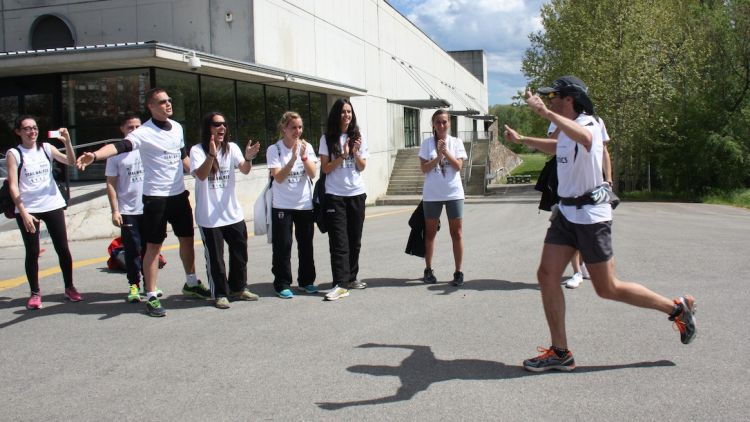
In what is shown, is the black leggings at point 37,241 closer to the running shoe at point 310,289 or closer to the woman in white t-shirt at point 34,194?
the woman in white t-shirt at point 34,194

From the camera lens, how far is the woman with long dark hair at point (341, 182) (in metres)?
6.70

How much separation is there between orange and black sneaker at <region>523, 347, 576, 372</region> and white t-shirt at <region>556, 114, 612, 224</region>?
0.89 metres

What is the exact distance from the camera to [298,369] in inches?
177

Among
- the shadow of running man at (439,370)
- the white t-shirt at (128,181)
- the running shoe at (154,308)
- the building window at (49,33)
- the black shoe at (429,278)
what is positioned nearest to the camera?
the shadow of running man at (439,370)

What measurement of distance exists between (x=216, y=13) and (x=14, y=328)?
12476 mm

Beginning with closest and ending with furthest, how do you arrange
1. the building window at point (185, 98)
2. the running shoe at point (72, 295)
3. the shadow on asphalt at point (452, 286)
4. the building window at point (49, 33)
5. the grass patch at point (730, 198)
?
1. the running shoe at point (72, 295)
2. the shadow on asphalt at point (452, 286)
3. the building window at point (185, 98)
4. the building window at point (49, 33)
5. the grass patch at point (730, 198)

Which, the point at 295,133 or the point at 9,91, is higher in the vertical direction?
the point at 9,91

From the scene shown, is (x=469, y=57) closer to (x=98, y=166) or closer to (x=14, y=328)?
(x=98, y=166)

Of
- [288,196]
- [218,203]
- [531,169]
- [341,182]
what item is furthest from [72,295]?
[531,169]

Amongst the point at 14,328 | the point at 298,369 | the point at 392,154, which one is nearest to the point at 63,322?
the point at 14,328

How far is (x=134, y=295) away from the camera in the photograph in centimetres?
655

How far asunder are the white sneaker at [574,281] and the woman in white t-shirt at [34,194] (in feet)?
16.3

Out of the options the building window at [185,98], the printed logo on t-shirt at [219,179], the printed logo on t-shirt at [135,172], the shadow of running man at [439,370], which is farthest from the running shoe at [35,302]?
the building window at [185,98]

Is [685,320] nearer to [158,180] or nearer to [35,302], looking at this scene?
[158,180]
